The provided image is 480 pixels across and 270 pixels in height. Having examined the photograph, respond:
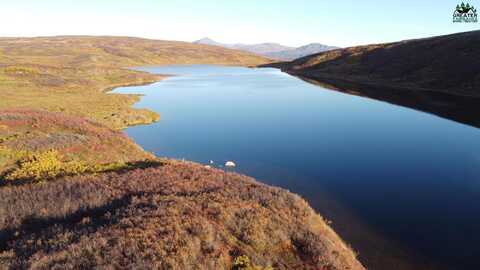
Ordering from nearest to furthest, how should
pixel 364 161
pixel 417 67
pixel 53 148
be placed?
pixel 53 148
pixel 364 161
pixel 417 67

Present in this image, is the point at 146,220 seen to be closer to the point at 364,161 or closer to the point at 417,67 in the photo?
the point at 364,161

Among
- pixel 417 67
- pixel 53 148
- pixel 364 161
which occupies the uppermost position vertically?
pixel 417 67

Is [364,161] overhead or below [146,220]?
below

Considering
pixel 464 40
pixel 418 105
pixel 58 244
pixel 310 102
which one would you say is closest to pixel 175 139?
pixel 58 244

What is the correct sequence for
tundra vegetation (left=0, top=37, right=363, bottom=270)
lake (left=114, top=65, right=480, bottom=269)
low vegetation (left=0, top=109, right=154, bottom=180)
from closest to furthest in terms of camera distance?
1. tundra vegetation (left=0, top=37, right=363, bottom=270)
2. lake (left=114, top=65, right=480, bottom=269)
3. low vegetation (left=0, top=109, right=154, bottom=180)

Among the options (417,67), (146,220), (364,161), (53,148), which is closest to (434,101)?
(417,67)

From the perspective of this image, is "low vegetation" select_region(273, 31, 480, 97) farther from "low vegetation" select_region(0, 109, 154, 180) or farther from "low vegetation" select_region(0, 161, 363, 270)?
"low vegetation" select_region(0, 109, 154, 180)

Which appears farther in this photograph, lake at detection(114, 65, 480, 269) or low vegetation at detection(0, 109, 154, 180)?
low vegetation at detection(0, 109, 154, 180)

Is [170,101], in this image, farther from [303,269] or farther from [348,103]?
[303,269]

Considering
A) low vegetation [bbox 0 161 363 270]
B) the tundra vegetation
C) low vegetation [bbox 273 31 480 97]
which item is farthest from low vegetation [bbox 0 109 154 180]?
low vegetation [bbox 273 31 480 97]
